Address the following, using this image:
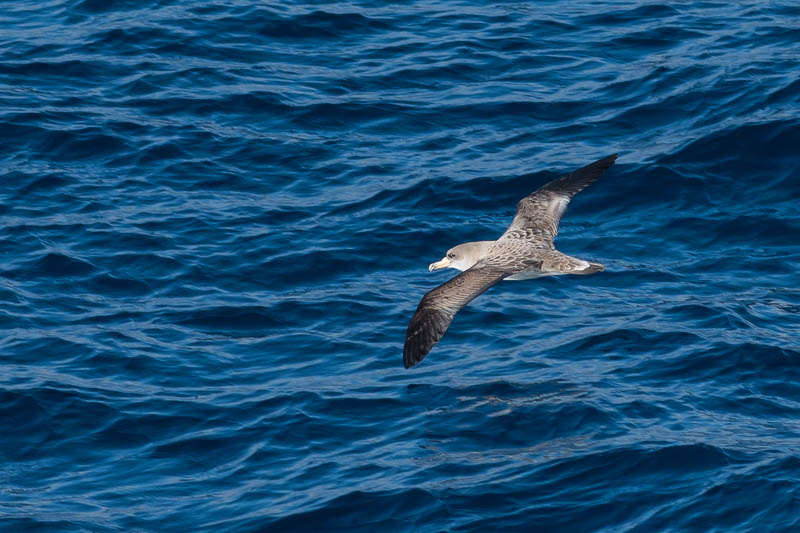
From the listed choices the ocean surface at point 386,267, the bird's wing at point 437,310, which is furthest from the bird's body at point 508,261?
the ocean surface at point 386,267

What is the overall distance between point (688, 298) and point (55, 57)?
10.6 meters

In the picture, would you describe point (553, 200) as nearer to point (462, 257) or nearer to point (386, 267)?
point (462, 257)

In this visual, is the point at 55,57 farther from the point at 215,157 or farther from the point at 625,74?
the point at 625,74

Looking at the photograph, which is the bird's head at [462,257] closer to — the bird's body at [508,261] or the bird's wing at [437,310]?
the bird's body at [508,261]

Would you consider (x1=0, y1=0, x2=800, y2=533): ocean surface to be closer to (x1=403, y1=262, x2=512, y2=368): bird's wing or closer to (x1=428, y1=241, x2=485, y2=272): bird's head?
(x1=428, y1=241, x2=485, y2=272): bird's head

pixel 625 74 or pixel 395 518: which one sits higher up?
pixel 625 74

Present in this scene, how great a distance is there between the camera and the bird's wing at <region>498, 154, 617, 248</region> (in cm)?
1468

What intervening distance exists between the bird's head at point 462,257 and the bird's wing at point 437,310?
4.69 feet

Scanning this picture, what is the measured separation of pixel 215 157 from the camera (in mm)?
17375

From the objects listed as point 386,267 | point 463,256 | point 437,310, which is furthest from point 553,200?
point 437,310

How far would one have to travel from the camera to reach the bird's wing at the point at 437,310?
467 inches

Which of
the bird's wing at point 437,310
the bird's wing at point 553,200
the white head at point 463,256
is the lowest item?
the bird's wing at point 437,310

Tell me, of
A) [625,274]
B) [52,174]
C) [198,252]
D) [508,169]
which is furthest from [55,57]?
[625,274]

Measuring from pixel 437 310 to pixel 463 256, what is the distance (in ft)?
6.70
